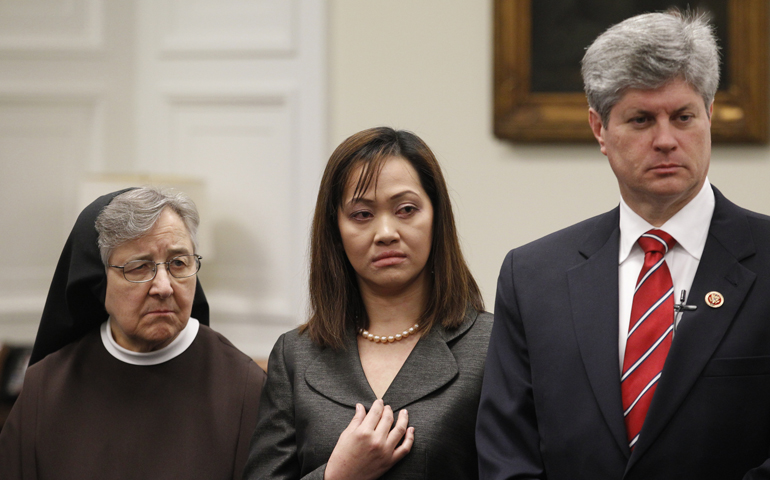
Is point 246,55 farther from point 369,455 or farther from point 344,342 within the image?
point 369,455

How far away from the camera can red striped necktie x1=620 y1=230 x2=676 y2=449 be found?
5.84ft

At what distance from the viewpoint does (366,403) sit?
7.34ft

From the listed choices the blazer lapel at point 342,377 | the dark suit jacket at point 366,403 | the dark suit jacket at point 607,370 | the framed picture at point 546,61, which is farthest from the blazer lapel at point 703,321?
the framed picture at point 546,61

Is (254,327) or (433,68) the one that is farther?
(254,327)

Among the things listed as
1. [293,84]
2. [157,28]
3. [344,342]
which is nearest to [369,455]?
[344,342]

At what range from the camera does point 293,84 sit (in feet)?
15.4

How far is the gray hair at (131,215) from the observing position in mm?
2469

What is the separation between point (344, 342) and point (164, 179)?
2.35m

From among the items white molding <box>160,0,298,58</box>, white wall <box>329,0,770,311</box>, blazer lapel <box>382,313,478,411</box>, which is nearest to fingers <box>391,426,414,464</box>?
blazer lapel <box>382,313,478,411</box>

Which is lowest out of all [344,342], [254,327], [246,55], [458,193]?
[254,327]

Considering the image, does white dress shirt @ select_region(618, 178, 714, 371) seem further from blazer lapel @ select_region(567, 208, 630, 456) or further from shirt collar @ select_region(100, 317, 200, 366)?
shirt collar @ select_region(100, 317, 200, 366)

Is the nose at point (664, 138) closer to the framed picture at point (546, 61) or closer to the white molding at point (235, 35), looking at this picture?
the framed picture at point (546, 61)

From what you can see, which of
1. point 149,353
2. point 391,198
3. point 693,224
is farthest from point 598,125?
point 149,353

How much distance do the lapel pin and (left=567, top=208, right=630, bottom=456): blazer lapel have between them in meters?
0.20
